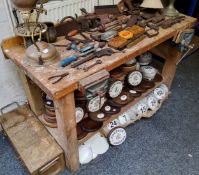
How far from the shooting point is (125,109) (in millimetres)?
1553

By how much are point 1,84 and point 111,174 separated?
0.93 m

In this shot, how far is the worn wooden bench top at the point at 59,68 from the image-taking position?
0.97m

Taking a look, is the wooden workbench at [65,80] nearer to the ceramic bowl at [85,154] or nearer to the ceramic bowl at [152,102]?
the ceramic bowl at [85,154]

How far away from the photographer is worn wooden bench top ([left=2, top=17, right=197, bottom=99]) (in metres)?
0.97

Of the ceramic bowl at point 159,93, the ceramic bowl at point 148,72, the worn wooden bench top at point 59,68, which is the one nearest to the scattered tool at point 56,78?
the worn wooden bench top at point 59,68

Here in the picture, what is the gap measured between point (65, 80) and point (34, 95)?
0.53m

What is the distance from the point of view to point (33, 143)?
137cm

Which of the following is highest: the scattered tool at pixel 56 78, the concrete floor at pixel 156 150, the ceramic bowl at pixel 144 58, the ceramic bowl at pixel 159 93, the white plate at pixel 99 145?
the scattered tool at pixel 56 78

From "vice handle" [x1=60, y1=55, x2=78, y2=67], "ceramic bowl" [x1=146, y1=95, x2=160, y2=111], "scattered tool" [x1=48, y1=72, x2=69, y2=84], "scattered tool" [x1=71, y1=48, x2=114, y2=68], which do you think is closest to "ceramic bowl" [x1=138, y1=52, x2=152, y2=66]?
"ceramic bowl" [x1=146, y1=95, x2=160, y2=111]

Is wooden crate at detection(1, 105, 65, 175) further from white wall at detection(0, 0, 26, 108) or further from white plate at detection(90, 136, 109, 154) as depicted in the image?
white plate at detection(90, 136, 109, 154)

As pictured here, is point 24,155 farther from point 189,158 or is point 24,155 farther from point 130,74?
point 189,158

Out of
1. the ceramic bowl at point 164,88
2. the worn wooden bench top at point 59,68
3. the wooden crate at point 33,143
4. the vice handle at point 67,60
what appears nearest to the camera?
the worn wooden bench top at point 59,68

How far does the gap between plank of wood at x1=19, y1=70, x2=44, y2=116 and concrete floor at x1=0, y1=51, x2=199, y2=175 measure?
0.34 m

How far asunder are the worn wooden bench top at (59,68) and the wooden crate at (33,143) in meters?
0.50
